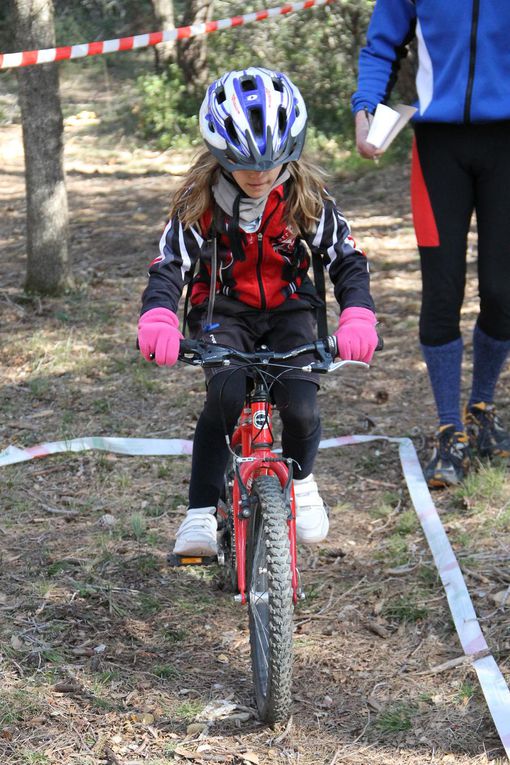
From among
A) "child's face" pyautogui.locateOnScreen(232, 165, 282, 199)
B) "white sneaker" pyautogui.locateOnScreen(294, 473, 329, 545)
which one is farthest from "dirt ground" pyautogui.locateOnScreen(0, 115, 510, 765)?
"child's face" pyautogui.locateOnScreen(232, 165, 282, 199)

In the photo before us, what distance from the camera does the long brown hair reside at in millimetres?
3295

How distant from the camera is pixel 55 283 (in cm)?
707

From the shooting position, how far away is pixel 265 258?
3391 mm

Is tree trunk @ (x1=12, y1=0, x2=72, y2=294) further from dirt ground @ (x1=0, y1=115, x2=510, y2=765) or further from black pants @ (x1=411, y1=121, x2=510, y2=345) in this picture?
black pants @ (x1=411, y1=121, x2=510, y2=345)

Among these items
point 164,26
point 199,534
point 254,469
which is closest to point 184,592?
point 199,534

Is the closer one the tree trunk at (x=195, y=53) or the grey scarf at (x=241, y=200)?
the grey scarf at (x=241, y=200)

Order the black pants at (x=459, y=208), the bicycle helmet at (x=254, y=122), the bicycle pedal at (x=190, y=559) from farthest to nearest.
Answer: the black pants at (x=459, y=208) → the bicycle pedal at (x=190, y=559) → the bicycle helmet at (x=254, y=122)

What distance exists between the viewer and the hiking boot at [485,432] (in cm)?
485

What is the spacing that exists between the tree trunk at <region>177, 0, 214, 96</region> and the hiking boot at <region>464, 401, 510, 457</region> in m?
8.17

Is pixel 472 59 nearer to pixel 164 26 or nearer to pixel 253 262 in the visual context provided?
pixel 253 262

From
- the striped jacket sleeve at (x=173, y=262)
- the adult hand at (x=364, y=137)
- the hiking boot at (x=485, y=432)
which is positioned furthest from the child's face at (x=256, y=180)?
the hiking boot at (x=485, y=432)

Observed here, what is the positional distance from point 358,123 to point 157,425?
6.93 feet

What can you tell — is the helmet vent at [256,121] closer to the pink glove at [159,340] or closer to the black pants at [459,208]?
the pink glove at [159,340]

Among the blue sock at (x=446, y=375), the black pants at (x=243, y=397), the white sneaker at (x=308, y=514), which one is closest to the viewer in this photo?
the black pants at (x=243, y=397)
